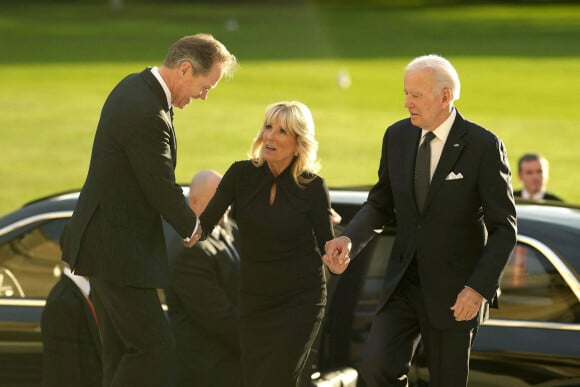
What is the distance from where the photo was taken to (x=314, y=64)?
41844 mm

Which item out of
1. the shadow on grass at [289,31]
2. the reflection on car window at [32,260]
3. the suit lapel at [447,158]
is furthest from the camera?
the shadow on grass at [289,31]

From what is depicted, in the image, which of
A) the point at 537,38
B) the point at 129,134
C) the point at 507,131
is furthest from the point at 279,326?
the point at 537,38

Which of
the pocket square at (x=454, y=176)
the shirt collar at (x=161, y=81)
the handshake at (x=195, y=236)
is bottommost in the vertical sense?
the handshake at (x=195, y=236)

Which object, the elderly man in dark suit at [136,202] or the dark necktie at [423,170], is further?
the dark necktie at [423,170]

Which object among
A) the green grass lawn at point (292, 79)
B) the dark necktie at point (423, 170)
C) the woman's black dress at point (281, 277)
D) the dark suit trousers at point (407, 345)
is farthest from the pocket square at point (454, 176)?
the green grass lawn at point (292, 79)

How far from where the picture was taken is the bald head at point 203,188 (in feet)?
23.9

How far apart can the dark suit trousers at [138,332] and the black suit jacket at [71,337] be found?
807mm

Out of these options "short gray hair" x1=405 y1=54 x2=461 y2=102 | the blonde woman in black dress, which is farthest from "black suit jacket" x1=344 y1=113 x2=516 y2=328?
the blonde woman in black dress

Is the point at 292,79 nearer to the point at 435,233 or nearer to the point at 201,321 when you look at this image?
Answer: the point at 201,321

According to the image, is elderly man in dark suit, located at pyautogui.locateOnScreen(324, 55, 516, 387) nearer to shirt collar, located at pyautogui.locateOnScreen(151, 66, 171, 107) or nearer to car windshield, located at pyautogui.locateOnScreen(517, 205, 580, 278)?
car windshield, located at pyautogui.locateOnScreen(517, 205, 580, 278)

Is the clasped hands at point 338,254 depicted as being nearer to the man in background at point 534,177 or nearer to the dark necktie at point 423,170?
the dark necktie at point 423,170

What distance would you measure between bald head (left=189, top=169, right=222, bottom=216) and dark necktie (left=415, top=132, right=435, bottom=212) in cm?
144

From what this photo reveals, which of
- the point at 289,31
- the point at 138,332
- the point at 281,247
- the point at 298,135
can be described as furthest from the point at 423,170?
the point at 289,31

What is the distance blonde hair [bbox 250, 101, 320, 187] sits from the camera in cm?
643
